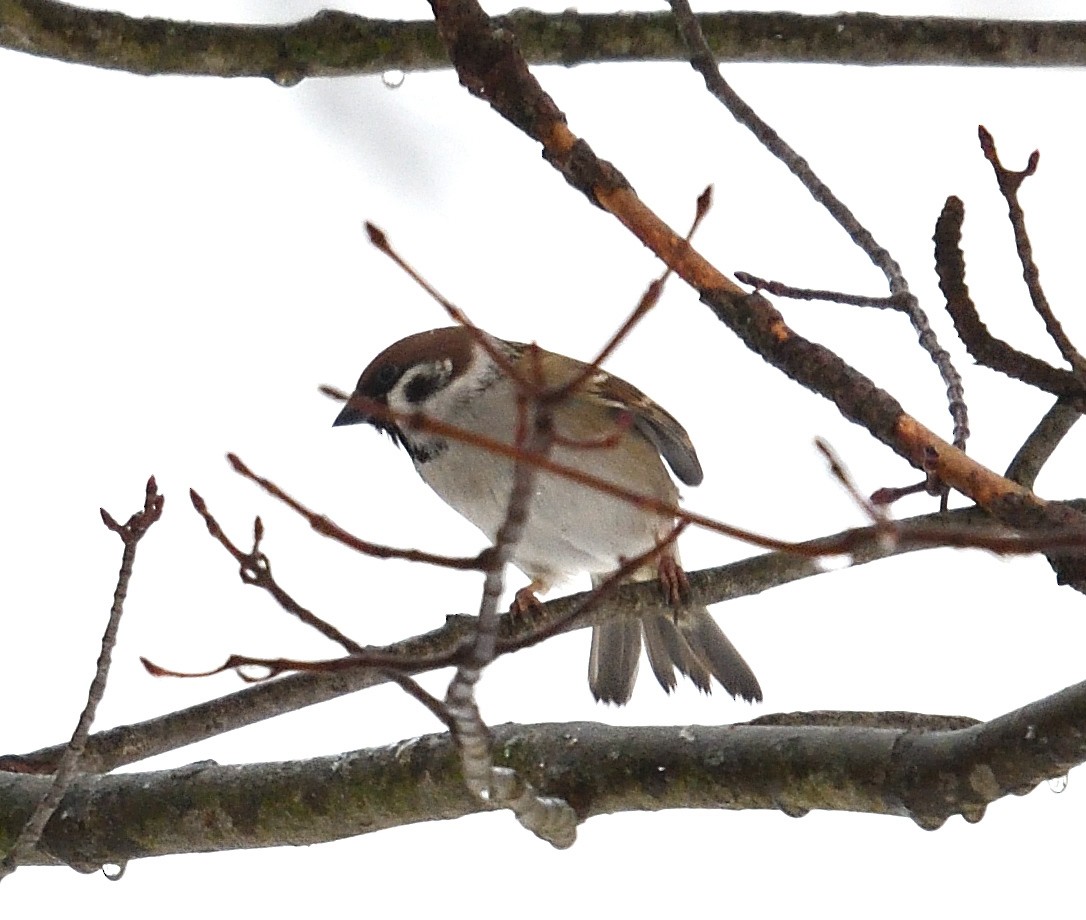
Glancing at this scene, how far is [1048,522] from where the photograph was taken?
152cm

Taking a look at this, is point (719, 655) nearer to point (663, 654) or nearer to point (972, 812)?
point (663, 654)

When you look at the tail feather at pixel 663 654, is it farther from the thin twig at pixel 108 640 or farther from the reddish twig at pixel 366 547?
the reddish twig at pixel 366 547

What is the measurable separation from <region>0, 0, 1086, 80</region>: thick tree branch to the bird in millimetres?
646

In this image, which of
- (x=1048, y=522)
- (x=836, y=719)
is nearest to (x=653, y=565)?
(x=836, y=719)

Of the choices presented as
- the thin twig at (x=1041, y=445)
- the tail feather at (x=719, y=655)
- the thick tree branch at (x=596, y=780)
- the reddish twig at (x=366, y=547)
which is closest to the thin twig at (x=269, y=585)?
the reddish twig at (x=366, y=547)

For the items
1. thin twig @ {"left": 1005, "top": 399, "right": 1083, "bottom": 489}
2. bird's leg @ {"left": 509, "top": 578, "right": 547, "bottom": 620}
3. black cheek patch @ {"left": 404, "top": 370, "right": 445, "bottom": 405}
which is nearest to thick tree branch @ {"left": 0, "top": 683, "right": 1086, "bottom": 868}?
thin twig @ {"left": 1005, "top": 399, "right": 1083, "bottom": 489}

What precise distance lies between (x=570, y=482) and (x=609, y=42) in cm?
95

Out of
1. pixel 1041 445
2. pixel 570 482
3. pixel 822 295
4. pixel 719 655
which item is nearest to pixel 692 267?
pixel 822 295

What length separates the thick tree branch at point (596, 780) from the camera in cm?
168

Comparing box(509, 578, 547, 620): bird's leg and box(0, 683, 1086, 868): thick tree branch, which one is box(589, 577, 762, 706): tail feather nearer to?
box(509, 578, 547, 620): bird's leg

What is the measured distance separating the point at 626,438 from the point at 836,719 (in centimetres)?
142

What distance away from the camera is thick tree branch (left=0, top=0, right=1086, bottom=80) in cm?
297

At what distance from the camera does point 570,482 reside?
11.0ft

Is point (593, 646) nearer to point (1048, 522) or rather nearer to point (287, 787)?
point (287, 787)
